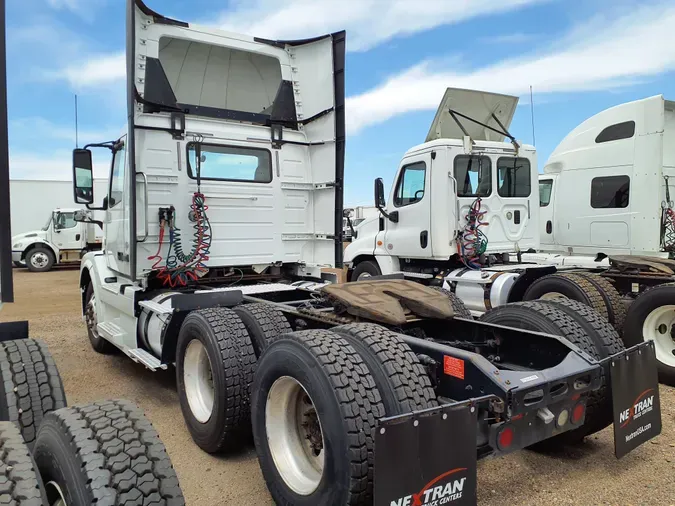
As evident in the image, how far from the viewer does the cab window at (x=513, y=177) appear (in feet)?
26.1

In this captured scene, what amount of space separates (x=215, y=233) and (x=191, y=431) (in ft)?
7.35

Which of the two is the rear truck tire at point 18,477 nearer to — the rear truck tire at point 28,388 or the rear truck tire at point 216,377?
the rear truck tire at point 28,388

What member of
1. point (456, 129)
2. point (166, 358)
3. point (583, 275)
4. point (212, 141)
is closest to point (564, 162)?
point (456, 129)

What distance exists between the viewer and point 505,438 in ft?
8.24

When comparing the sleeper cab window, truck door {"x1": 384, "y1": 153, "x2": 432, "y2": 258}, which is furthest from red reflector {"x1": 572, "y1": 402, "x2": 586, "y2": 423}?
truck door {"x1": 384, "y1": 153, "x2": 432, "y2": 258}

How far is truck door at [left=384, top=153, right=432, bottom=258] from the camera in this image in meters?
7.79

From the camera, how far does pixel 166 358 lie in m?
4.48

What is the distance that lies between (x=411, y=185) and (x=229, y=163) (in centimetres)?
333

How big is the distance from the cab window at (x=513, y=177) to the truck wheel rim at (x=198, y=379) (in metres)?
5.43

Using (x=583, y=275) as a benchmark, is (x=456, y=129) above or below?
above

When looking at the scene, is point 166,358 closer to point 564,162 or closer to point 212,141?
point 212,141

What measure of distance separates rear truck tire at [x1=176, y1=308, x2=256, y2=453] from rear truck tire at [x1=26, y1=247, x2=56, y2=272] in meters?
19.0

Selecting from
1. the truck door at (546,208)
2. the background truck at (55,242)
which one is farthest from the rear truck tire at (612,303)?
the background truck at (55,242)

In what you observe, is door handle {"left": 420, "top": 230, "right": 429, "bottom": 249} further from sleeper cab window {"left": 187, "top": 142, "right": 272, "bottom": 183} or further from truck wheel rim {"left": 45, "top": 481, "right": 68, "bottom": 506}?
truck wheel rim {"left": 45, "top": 481, "right": 68, "bottom": 506}
